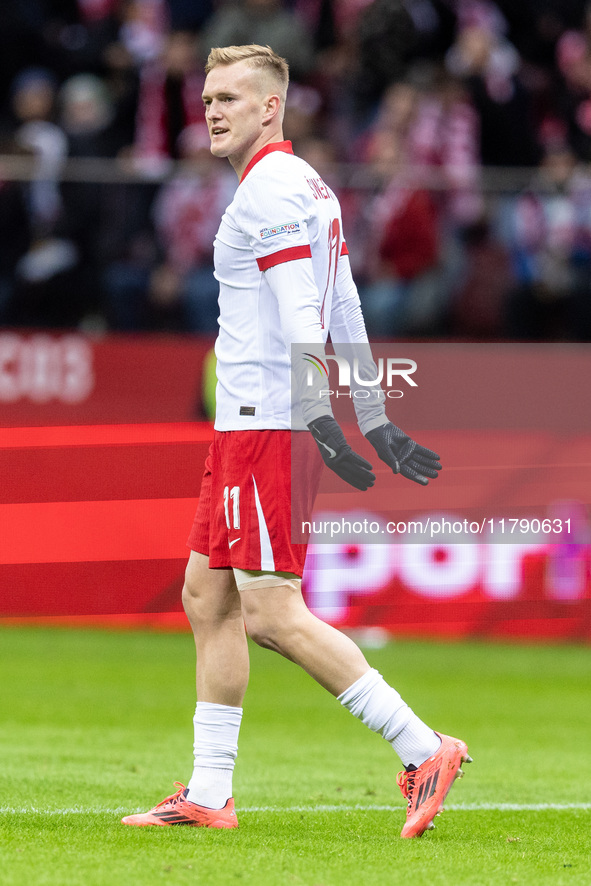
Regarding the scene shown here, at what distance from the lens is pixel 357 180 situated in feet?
34.8

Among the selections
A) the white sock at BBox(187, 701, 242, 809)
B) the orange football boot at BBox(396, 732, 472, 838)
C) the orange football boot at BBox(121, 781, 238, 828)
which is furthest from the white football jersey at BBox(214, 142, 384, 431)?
the orange football boot at BBox(121, 781, 238, 828)

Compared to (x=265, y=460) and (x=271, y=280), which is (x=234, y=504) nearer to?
(x=265, y=460)

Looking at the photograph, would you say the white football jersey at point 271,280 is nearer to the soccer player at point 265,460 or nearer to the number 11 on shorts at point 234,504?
the soccer player at point 265,460

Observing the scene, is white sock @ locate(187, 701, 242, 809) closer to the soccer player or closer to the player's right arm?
the soccer player

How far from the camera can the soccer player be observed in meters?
4.19

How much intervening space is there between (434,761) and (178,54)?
903 cm

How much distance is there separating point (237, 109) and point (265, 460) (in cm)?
110

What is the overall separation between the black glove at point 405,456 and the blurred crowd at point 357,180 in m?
6.27

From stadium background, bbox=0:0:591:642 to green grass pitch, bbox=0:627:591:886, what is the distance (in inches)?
19.0

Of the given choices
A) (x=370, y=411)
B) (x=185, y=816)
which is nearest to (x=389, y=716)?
(x=185, y=816)

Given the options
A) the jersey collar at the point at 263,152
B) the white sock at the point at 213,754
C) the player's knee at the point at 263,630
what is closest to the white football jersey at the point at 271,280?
the jersey collar at the point at 263,152

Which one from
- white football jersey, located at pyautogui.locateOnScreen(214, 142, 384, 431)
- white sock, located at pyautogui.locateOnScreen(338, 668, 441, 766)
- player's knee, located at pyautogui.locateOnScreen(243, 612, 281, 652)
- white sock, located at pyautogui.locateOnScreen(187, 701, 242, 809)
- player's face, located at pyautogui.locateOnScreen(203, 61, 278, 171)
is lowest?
white sock, located at pyautogui.locateOnScreen(187, 701, 242, 809)

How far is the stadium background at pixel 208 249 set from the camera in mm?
9219

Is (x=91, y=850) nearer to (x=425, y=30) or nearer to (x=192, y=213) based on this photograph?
(x=192, y=213)
